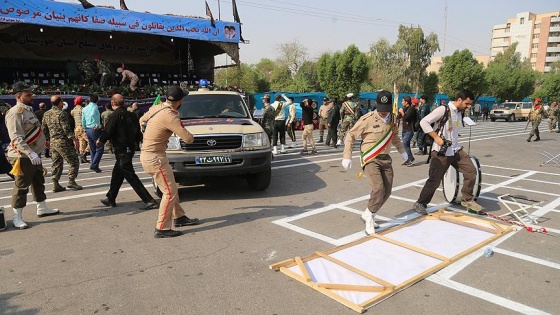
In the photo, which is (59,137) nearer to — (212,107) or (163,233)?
(212,107)

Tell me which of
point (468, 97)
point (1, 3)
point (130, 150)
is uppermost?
point (1, 3)

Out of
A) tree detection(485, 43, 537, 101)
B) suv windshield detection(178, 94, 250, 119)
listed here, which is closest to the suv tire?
suv windshield detection(178, 94, 250, 119)

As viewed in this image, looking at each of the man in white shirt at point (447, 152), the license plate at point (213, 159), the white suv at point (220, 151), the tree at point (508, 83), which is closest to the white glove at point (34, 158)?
the white suv at point (220, 151)

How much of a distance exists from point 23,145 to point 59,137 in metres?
2.12

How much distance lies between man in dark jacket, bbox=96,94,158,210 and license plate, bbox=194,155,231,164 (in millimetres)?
954

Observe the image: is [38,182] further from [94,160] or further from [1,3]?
[1,3]

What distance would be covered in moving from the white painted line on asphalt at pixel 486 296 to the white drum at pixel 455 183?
2.72m

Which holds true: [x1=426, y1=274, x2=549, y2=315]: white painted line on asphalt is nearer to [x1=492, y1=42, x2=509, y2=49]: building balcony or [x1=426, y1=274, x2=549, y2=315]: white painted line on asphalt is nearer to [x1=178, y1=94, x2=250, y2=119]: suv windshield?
[x1=178, y1=94, x2=250, y2=119]: suv windshield

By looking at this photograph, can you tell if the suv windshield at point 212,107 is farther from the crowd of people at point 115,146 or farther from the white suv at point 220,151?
the crowd of people at point 115,146

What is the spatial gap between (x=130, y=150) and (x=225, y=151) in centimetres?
149

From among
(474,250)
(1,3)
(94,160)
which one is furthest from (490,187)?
(1,3)

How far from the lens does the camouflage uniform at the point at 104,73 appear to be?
58.5ft

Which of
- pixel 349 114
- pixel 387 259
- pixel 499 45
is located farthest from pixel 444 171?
pixel 499 45

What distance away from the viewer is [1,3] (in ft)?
48.0
